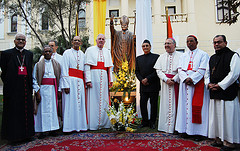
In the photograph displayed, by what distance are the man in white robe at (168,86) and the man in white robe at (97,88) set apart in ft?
4.44

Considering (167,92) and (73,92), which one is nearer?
(167,92)

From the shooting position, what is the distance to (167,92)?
4.43 metres

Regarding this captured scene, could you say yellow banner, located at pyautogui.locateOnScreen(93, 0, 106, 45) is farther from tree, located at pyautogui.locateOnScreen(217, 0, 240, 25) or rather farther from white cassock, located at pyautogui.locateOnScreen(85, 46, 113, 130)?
tree, located at pyautogui.locateOnScreen(217, 0, 240, 25)

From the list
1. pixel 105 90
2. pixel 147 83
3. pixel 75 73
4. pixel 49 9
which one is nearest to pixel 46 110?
pixel 75 73

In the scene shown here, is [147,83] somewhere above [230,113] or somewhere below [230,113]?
above


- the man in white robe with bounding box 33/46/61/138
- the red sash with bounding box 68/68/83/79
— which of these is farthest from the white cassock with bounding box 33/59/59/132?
the red sash with bounding box 68/68/83/79

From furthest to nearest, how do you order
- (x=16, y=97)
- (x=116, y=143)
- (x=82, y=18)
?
1. (x=82, y=18)
2. (x=16, y=97)
3. (x=116, y=143)

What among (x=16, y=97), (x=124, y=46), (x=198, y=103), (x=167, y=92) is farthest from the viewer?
(x=124, y=46)

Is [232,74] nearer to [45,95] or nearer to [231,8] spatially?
[231,8]

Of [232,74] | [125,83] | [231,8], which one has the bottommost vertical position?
[125,83]

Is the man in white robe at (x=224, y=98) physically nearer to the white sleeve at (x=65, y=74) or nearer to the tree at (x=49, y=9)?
the white sleeve at (x=65, y=74)

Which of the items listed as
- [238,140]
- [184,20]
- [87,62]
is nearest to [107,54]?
[87,62]

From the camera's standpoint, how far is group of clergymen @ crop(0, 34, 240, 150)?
3.42 meters

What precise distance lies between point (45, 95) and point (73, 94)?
62cm
